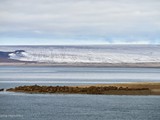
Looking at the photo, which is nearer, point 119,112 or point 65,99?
point 119,112

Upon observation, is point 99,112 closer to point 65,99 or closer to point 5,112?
point 5,112

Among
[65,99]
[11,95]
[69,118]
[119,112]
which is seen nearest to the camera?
[69,118]

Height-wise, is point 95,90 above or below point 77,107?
above

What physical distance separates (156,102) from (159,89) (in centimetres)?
1421

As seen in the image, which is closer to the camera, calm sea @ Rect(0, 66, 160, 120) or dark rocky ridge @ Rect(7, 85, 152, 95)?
calm sea @ Rect(0, 66, 160, 120)

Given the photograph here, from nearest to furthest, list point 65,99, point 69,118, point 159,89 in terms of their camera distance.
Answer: point 69,118
point 65,99
point 159,89

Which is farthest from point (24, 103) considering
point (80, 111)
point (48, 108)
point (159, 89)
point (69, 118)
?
point (159, 89)

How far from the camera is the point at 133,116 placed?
51.8m

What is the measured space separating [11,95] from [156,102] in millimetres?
18369

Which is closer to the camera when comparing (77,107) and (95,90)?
(77,107)

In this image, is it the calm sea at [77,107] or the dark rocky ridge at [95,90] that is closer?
the calm sea at [77,107]

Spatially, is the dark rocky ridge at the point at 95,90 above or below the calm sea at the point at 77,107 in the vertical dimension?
above

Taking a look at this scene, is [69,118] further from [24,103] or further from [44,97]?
[44,97]

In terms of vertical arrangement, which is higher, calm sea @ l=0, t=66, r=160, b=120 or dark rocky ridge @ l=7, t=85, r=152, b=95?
dark rocky ridge @ l=7, t=85, r=152, b=95
